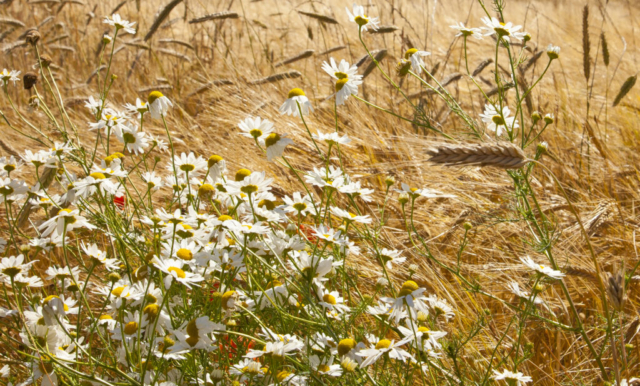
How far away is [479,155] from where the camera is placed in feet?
3.39

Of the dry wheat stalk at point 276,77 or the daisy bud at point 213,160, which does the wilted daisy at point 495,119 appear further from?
the dry wheat stalk at point 276,77

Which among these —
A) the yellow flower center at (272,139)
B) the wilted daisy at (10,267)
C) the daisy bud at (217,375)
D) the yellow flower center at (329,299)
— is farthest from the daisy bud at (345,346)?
the wilted daisy at (10,267)

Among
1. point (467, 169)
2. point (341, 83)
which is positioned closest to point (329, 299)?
point (341, 83)

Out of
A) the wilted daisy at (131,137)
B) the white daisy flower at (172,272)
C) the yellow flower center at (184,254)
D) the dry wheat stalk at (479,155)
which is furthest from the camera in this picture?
the wilted daisy at (131,137)

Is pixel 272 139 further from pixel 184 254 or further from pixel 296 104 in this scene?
pixel 184 254

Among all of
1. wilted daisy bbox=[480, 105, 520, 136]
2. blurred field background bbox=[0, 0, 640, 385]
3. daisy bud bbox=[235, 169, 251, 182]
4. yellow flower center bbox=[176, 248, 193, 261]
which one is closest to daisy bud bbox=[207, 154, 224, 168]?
daisy bud bbox=[235, 169, 251, 182]

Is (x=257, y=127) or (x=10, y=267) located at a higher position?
(x=257, y=127)

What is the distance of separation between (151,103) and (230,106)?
67.3 inches

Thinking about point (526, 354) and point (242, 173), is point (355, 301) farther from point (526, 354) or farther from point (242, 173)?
point (242, 173)

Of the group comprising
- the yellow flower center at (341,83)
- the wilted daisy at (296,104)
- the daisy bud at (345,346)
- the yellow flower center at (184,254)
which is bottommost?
the daisy bud at (345,346)

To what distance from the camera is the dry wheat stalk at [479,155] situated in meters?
1.02

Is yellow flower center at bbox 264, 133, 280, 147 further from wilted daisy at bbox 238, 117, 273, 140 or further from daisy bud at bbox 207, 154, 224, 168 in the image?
daisy bud at bbox 207, 154, 224, 168

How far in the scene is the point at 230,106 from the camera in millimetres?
3219

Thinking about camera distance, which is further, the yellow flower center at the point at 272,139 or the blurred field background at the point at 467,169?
the blurred field background at the point at 467,169
